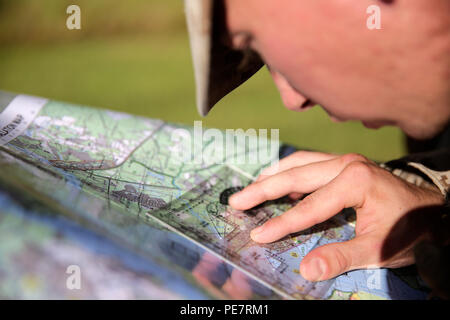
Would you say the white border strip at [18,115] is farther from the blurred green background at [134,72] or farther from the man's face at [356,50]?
the blurred green background at [134,72]

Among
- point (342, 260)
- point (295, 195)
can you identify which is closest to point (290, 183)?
point (295, 195)

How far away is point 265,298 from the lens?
55cm

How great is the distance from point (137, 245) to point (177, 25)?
255cm

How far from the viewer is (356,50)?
0.50 m

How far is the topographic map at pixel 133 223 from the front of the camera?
1.59 ft

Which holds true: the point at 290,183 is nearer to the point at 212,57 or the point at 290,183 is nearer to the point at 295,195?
the point at 295,195

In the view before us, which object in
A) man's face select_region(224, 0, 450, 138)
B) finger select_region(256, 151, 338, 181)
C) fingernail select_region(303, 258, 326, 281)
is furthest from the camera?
finger select_region(256, 151, 338, 181)

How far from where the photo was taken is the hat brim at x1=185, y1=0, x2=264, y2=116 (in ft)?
1.58

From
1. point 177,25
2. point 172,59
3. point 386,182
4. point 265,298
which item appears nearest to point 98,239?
point 265,298

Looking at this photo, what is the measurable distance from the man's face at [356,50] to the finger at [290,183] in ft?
0.71

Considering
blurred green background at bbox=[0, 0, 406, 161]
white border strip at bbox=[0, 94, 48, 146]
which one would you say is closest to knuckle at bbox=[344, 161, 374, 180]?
white border strip at bbox=[0, 94, 48, 146]

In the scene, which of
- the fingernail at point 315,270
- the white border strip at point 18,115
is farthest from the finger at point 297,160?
the white border strip at point 18,115

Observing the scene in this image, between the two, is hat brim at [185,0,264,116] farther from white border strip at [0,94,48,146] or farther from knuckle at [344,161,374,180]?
white border strip at [0,94,48,146]

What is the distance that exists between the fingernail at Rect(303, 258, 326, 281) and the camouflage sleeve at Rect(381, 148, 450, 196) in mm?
301
